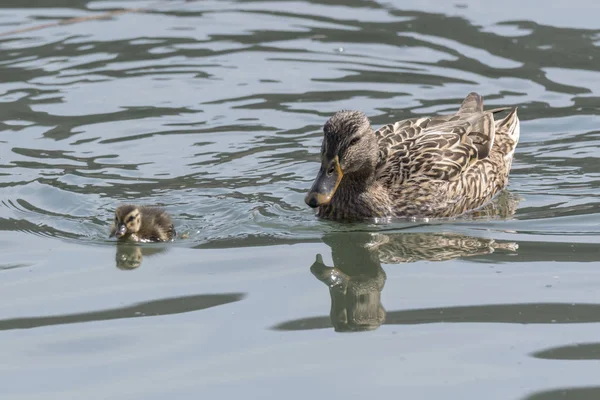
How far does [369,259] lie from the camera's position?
769 cm

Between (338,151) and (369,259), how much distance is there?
3.36 ft

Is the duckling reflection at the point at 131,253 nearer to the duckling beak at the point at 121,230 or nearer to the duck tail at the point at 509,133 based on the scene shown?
the duckling beak at the point at 121,230

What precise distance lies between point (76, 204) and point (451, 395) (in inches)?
163

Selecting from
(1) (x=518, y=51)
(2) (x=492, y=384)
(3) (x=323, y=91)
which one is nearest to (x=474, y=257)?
(2) (x=492, y=384)

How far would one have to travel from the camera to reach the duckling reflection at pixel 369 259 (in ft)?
21.7

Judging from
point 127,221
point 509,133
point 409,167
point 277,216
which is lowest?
point 277,216

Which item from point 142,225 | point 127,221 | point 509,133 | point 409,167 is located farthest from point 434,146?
point 127,221

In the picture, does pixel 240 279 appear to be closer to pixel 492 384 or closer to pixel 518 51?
pixel 492 384

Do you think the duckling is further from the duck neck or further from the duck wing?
the duck wing

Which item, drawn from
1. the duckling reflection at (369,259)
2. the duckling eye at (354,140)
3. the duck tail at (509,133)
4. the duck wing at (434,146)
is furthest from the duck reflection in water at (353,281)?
the duck tail at (509,133)

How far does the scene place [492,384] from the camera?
5.64 m

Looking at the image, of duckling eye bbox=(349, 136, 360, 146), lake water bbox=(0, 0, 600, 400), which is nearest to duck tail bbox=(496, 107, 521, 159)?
lake water bbox=(0, 0, 600, 400)

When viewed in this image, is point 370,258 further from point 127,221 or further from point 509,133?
point 509,133

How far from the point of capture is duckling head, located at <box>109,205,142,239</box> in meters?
7.79
